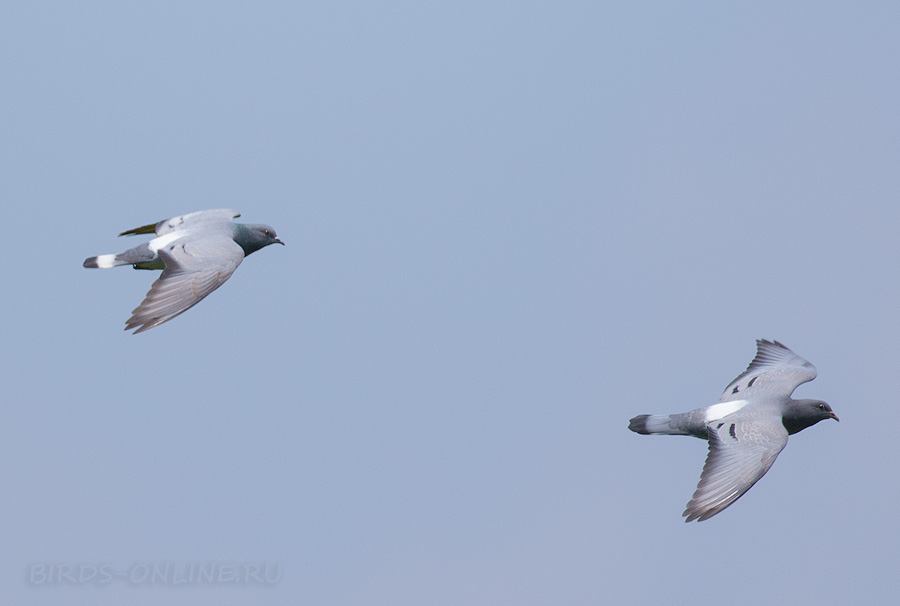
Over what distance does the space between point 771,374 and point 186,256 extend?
8.95 meters

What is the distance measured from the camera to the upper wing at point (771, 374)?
16.6 meters

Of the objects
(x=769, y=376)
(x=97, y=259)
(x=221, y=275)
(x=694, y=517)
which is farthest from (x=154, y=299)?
(x=769, y=376)

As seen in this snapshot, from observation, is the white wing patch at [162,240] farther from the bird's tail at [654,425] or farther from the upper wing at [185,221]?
the bird's tail at [654,425]

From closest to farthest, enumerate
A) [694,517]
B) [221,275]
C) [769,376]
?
[694,517] < [221,275] < [769,376]

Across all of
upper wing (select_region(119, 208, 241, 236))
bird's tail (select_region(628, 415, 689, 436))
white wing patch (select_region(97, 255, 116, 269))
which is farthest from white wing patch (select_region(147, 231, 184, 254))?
bird's tail (select_region(628, 415, 689, 436))

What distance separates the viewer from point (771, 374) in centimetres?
1706

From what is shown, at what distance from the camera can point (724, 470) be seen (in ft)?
46.7

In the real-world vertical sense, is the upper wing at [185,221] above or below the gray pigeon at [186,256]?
above

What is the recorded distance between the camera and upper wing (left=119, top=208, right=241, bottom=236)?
17.8 meters

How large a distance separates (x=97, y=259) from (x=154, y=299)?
337 cm

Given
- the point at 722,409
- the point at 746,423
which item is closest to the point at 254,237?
the point at 722,409

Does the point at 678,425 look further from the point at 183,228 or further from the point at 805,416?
the point at 183,228

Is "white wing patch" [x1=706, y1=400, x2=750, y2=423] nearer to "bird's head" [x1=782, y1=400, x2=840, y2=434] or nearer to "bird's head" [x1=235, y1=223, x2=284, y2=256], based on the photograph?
"bird's head" [x1=782, y1=400, x2=840, y2=434]

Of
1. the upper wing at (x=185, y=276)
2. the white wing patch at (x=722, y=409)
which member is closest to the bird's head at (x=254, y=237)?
the upper wing at (x=185, y=276)
